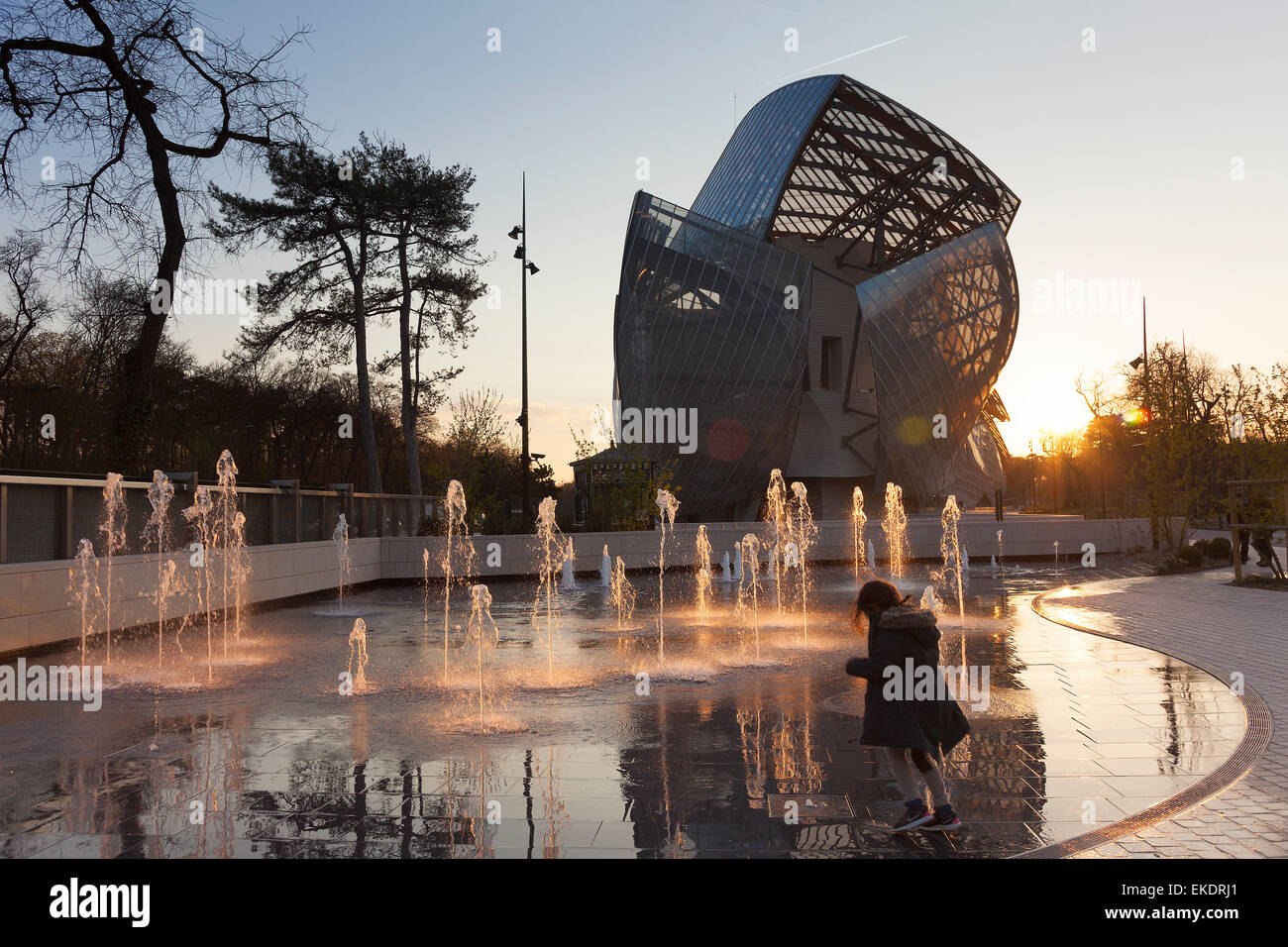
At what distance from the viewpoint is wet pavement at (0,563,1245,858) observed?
5.08 meters

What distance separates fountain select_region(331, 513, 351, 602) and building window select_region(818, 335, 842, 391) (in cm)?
3573

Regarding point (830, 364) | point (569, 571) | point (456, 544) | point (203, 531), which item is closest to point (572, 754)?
point (203, 531)

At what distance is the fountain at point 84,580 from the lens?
12.7 m

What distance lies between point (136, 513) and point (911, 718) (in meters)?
13.4

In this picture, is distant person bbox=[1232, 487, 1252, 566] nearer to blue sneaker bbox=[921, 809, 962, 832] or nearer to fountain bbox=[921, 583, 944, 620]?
fountain bbox=[921, 583, 944, 620]

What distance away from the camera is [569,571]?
24109mm

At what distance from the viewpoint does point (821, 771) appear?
6.32 m

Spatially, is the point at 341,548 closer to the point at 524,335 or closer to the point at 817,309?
the point at 524,335

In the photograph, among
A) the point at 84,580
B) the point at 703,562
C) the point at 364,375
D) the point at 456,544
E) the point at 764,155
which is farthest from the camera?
the point at 764,155

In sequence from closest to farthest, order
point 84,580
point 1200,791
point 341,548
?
point 1200,791
point 84,580
point 341,548

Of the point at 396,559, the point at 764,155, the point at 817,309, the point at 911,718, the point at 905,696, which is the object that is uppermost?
the point at 764,155
